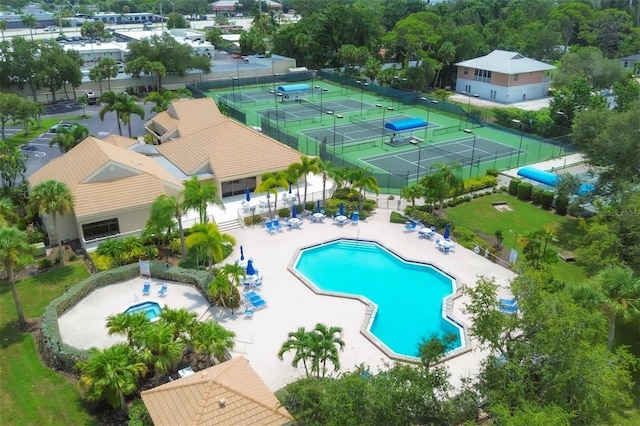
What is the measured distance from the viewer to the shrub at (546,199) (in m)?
38.2

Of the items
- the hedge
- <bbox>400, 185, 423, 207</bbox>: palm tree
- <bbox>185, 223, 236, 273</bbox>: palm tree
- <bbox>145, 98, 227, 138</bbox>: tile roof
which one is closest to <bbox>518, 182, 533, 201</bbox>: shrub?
<bbox>400, 185, 423, 207</bbox>: palm tree

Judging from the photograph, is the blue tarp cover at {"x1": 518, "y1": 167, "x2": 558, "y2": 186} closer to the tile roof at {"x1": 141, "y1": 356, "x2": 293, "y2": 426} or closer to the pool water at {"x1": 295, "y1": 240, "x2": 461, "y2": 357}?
the pool water at {"x1": 295, "y1": 240, "x2": 461, "y2": 357}

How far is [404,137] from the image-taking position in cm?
5469

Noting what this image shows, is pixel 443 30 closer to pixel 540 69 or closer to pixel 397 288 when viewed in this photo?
pixel 540 69

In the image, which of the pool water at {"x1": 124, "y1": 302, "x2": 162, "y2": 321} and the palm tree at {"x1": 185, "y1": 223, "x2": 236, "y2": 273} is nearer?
the pool water at {"x1": 124, "y1": 302, "x2": 162, "y2": 321}

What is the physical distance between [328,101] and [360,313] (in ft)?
166

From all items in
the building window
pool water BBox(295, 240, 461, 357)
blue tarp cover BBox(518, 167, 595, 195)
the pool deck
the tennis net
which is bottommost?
pool water BBox(295, 240, 461, 357)

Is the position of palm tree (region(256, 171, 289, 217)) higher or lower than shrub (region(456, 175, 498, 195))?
higher

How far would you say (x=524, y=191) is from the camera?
39.8m

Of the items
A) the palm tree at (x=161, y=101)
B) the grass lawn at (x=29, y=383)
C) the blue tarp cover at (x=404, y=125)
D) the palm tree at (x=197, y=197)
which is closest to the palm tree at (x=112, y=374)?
the grass lawn at (x=29, y=383)

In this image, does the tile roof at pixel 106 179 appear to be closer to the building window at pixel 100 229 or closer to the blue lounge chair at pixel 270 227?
the building window at pixel 100 229

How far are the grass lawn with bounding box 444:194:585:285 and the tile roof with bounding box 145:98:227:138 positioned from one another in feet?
76.3

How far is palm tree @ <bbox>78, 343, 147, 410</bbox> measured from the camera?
1786 cm

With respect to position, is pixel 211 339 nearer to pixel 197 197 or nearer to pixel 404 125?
pixel 197 197
